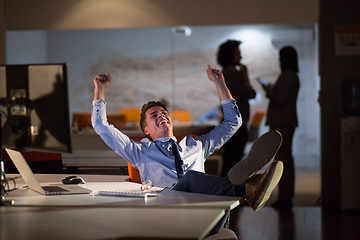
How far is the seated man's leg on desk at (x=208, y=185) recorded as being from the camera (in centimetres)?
245

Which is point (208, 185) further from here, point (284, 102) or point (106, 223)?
point (284, 102)

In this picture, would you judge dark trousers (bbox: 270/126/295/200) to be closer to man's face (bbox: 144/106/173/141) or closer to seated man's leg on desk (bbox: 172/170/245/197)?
man's face (bbox: 144/106/173/141)

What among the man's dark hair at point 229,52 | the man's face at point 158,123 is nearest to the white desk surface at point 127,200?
the man's face at point 158,123

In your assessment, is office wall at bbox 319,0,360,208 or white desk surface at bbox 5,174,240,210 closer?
white desk surface at bbox 5,174,240,210

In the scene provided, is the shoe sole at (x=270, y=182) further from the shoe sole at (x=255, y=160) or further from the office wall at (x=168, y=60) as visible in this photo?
the office wall at (x=168, y=60)

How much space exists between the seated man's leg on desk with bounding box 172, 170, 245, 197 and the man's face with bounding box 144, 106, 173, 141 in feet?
2.26

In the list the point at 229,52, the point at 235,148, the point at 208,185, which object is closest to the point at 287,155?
the point at 235,148

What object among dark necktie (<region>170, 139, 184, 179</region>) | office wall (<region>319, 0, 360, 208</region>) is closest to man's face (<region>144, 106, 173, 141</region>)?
dark necktie (<region>170, 139, 184, 179</region>)

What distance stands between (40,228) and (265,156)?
3.30ft

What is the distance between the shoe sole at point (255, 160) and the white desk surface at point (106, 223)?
13.2 inches

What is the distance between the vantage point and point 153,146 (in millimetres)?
3303

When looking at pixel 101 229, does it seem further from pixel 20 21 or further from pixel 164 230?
pixel 20 21

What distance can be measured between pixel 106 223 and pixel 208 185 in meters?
0.73

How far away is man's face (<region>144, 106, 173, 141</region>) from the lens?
A: 333cm
